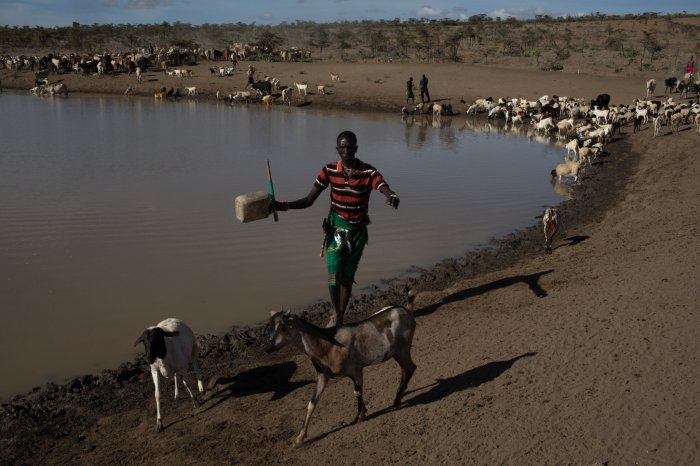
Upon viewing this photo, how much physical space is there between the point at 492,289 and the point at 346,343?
4115 millimetres

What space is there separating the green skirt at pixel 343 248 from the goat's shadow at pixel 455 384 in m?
1.42

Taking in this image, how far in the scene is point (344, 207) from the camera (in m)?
6.23

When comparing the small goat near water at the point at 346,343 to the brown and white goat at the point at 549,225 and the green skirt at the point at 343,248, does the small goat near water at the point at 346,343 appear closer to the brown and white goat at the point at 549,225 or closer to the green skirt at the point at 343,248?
the green skirt at the point at 343,248

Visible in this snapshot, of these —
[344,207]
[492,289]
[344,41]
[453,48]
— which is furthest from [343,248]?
[344,41]

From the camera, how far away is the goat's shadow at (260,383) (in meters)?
6.22

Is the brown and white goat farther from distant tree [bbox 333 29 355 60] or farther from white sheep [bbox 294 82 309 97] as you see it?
distant tree [bbox 333 29 355 60]

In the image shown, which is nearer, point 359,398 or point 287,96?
point 359,398

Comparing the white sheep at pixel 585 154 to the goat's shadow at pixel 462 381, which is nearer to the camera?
the goat's shadow at pixel 462 381

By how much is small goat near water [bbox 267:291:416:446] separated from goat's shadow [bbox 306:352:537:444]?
33 cm

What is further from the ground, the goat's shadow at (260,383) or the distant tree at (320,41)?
the distant tree at (320,41)

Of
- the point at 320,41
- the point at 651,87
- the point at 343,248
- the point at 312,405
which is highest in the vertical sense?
the point at 320,41

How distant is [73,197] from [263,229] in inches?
182

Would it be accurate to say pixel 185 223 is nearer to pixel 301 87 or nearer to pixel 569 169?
pixel 569 169

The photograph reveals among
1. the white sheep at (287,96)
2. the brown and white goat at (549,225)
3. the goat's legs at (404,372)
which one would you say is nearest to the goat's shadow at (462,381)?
the goat's legs at (404,372)
